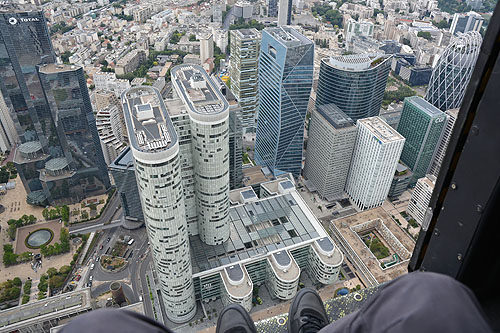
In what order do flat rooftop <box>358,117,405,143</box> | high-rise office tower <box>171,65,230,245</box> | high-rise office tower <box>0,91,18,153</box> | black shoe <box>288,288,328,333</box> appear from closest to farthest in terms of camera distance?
black shoe <box>288,288,328,333</box>
high-rise office tower <box>171,65,230,245</box>
flat rooftop <box>358,117,405,143</box>
high-rise office tower <box>0,91,18,153</box>

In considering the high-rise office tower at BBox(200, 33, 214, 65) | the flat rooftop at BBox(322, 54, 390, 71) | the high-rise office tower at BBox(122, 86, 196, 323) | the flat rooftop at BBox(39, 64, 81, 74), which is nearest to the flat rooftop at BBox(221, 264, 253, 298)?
the high-rise office tower at BBox(122, 86, 196, 323)

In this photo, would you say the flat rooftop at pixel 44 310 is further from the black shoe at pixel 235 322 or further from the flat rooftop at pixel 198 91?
the black shoe at pixel 235 322

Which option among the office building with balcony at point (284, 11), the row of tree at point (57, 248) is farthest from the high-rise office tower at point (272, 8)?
the row of tree at point (57, 248)

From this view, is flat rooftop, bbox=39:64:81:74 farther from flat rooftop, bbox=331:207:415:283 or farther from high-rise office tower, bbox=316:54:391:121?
flat rooftop, bbox=331:207:415:283

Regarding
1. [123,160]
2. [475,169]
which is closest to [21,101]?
[123,160]

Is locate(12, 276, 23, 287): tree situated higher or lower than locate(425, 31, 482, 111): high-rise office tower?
lower

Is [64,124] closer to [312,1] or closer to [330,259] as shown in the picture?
[330,259]
